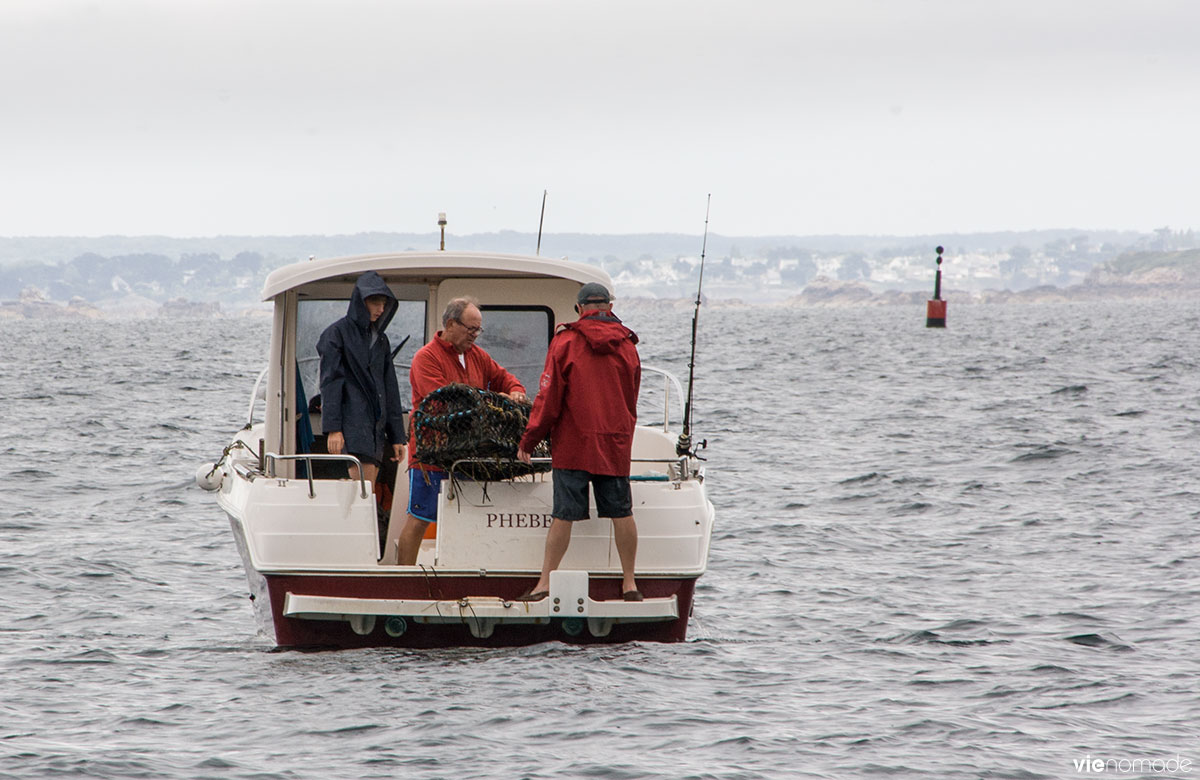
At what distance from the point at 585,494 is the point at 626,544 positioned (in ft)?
1.18

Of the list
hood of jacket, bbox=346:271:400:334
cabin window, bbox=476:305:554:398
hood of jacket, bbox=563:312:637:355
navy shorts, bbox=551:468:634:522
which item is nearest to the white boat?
navy shorts, bbox=551:468:634:522

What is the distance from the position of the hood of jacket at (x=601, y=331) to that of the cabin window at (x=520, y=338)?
191cm

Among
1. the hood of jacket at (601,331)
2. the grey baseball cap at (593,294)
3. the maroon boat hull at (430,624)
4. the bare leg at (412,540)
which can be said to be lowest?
the maroon boat hull at (430,624)

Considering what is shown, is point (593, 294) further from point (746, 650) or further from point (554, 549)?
point (746, 650)

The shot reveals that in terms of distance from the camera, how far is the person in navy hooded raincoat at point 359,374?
802 centimetres

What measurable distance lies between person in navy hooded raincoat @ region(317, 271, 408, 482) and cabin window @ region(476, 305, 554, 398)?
1379 mm

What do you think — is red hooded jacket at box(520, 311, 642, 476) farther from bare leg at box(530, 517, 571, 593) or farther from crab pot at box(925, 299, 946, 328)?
crab pot at box(925, 299, 946, 328)

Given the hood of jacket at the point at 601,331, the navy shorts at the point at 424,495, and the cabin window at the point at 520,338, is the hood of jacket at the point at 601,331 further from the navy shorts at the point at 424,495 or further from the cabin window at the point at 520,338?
the cabin window at the point at 520,338

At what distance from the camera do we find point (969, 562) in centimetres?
1283

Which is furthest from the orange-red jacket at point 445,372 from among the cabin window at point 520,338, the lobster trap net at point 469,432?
the cabin window at point 520,338

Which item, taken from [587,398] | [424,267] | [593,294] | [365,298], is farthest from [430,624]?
[424,267]

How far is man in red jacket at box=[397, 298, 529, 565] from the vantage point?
7.94 metres

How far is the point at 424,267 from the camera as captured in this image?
8836mm

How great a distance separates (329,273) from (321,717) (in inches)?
109
